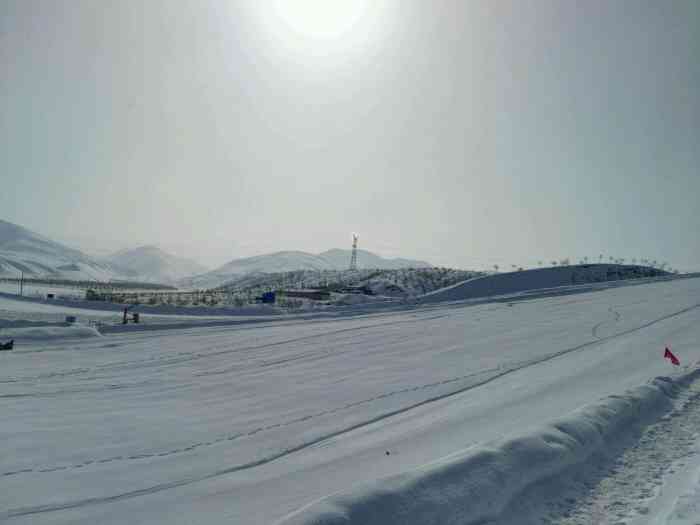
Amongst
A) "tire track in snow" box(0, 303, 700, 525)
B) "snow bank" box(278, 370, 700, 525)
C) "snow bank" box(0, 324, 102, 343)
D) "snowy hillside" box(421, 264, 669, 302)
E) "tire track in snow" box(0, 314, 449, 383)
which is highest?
"snowy hillside" box(421, 264, 669, 302)

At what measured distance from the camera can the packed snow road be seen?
6.46 meters

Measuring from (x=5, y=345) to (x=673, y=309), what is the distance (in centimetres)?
2836

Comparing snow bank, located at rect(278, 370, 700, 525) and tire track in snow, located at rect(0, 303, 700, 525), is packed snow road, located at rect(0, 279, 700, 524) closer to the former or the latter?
tire track in snow, located at rect(0, 303, 700, 525)

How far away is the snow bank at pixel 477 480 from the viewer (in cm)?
468

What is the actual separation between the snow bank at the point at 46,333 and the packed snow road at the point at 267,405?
22.5 inches

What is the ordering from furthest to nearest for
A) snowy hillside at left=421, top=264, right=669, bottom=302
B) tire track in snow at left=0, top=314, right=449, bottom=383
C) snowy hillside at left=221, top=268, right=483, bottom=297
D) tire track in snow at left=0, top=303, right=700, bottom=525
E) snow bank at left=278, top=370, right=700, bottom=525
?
1. snowy hillside at left=221, top=268, right=483, bottom=297
2. snowy hillside at left=421, top=264, right=669, bottom=302
3. tire track in snow at left=0, top=314, right=449, bottom=383
4. tire track in snow at left=0, top=303, right=700, bottom=525
5. snow bank at left=278, top=370, right=700, bottom=525

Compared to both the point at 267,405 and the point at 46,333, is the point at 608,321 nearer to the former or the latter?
the point at 267,405

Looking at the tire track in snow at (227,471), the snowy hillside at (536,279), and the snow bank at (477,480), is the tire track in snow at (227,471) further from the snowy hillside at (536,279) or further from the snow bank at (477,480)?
the snowy hillside at (536,279)

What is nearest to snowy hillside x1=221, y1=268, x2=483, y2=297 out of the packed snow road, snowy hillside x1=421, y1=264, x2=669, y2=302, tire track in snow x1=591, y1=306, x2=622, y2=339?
snowy hillside x1=421, y1=264, x2=669, y2=302

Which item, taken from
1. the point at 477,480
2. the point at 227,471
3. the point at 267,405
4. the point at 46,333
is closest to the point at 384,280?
the point at 46,333

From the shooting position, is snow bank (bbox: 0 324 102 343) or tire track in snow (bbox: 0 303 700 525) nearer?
tire track in snow (bbox: 0 303 700 525)

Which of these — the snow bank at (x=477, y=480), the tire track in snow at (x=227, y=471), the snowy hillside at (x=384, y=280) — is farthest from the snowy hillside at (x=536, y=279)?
the snow bank at (x=477, y=480)

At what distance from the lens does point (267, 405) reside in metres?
11.0

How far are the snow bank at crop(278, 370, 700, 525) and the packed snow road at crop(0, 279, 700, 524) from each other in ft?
2.74
